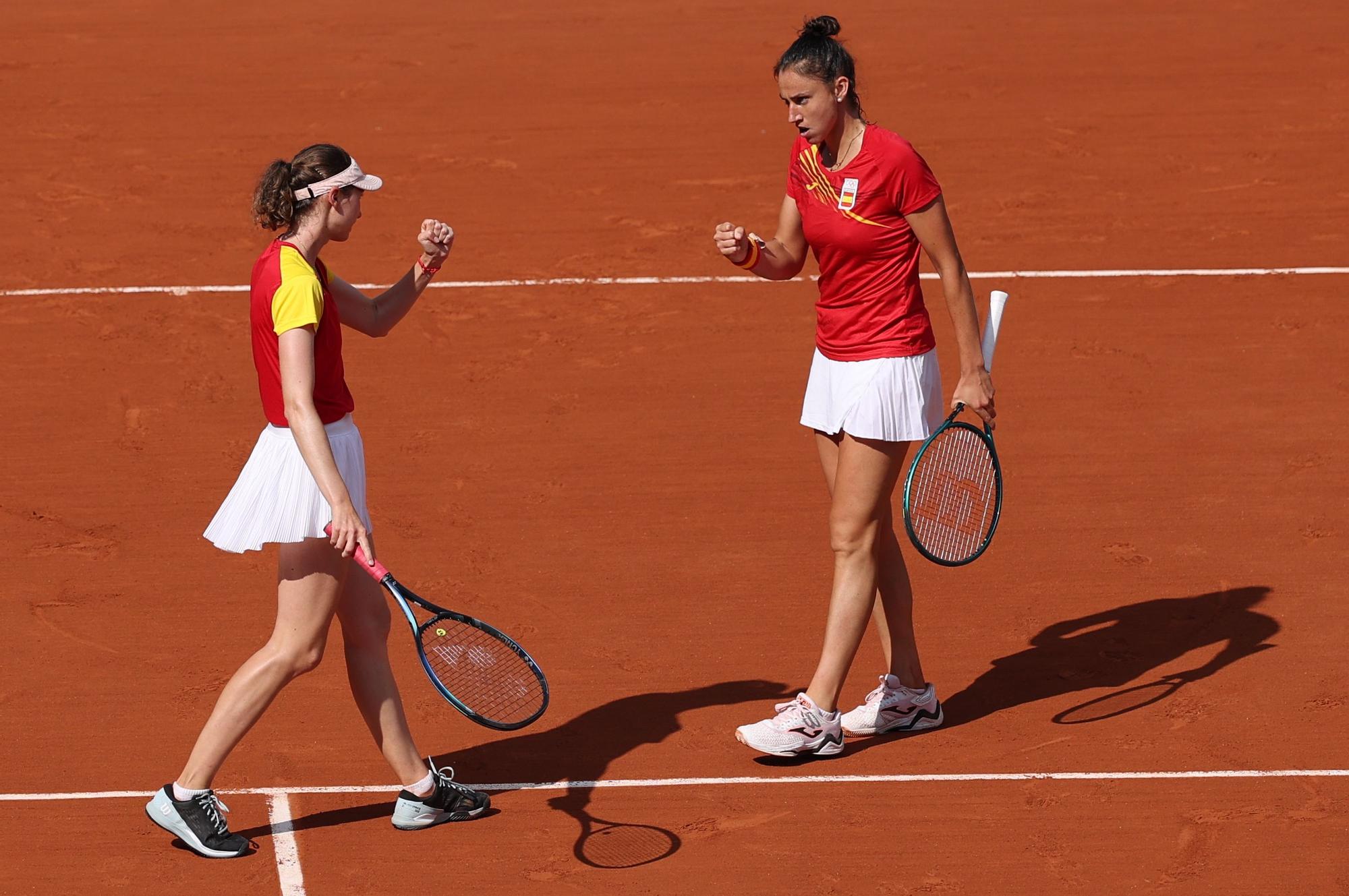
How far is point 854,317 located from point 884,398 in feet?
1.02

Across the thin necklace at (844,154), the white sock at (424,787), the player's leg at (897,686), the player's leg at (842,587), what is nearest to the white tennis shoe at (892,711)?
the player's leg at (897,686)

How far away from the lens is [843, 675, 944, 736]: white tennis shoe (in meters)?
6.71

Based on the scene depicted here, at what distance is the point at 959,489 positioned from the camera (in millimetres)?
6703

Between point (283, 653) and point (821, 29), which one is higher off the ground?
point (821, 29)

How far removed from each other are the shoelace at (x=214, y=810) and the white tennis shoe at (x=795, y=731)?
1858 mm

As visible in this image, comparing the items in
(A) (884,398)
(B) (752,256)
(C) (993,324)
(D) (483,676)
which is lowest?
(D) (483,676)

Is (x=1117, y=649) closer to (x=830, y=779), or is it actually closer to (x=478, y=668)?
(x=830, y=779)

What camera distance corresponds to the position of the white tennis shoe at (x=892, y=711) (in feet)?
22.0

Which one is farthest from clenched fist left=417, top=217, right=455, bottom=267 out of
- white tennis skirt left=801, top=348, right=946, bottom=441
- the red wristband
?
white tennis skirt left=801, top=348, right=946, bottom=441

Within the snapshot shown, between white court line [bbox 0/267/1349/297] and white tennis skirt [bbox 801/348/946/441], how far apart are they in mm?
4805

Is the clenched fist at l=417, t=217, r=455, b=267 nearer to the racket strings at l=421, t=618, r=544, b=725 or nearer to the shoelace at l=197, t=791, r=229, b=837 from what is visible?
the racket strings at l=421, t=618, r=544, b=725

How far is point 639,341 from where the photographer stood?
10422 millimetres

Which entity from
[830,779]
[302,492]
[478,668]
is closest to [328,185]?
[302,492]

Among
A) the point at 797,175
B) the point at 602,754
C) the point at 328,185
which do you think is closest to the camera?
the point at 328,185
